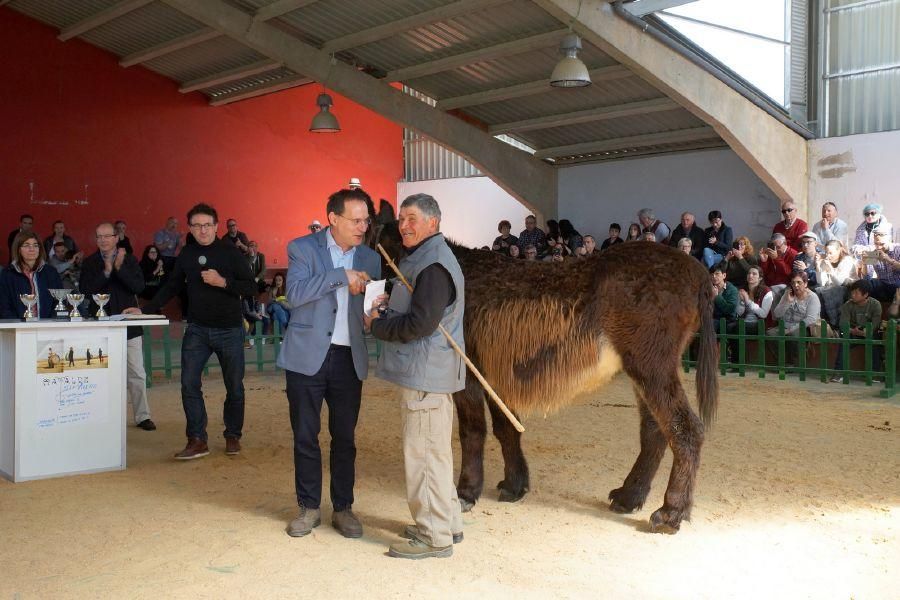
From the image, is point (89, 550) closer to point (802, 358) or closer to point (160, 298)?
point (160, 298)

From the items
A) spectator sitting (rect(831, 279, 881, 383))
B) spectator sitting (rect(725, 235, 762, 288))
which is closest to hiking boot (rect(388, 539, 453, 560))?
spectator sitting (rect(831, 279, 881, 383))

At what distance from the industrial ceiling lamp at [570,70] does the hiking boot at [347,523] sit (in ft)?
27.3

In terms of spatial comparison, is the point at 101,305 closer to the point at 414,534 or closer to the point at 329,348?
the point at 329,348

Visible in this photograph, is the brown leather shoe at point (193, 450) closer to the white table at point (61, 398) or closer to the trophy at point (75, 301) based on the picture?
the white table at point (61, 398)

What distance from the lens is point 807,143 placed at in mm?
14523

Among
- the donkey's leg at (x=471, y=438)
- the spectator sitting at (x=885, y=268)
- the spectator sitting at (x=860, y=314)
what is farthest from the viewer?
the spectator sitting at (x=885, y=268)

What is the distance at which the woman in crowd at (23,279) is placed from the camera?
651 centimetres

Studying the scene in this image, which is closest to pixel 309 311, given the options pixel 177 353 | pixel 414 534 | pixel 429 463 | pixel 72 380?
pixel 429 463

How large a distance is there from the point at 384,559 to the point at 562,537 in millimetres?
1036

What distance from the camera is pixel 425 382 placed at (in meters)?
4.14

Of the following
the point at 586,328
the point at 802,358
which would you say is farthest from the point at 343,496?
the point at 802,358

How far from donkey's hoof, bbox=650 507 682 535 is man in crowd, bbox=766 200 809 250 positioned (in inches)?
359

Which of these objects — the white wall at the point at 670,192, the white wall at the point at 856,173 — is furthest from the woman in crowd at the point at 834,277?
the white wall at the point at 670,192

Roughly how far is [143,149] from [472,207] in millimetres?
8796
